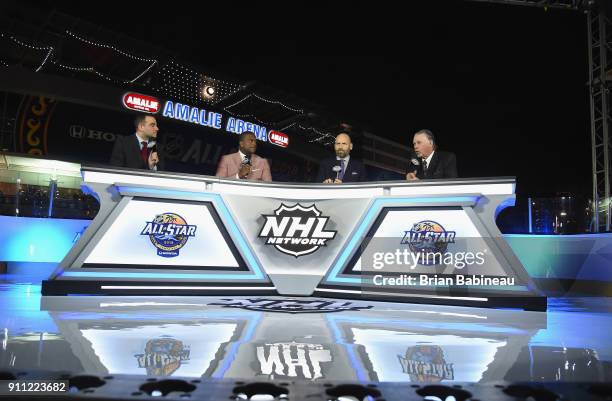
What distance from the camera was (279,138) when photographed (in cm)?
2116

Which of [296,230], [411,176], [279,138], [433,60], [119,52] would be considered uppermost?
[119,52]

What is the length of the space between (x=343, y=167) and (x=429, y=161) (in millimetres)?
971

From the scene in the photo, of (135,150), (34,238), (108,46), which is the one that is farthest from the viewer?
(108,46)

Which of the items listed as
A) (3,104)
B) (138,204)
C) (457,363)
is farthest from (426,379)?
(3,104)

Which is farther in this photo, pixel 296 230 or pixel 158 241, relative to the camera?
pixel 296 230

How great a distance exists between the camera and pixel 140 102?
15984 millimetres

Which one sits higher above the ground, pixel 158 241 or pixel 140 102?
pixel 140 102

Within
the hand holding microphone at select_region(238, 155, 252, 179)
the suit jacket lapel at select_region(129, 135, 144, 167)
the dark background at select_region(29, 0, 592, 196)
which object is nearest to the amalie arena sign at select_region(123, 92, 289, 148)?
the dark background at select_region(29, 0, 592, 196)

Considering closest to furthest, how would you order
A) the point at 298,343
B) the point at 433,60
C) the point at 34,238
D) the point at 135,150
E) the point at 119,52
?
the point at 298,343
the point at 135,150
the point at 34,238
the point at 433,60
the point at 119,52

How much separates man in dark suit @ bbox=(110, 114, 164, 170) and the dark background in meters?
7.52

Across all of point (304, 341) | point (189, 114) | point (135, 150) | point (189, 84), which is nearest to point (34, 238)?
point (135, 150)

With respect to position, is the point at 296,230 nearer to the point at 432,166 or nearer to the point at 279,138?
the point at 432,166

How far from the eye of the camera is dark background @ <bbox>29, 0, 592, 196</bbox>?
1034 centimetres

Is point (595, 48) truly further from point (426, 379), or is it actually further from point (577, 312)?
point (426, 379)
